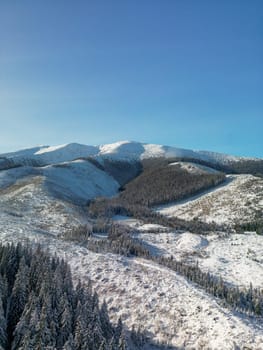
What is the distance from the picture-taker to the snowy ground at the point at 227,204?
198ft

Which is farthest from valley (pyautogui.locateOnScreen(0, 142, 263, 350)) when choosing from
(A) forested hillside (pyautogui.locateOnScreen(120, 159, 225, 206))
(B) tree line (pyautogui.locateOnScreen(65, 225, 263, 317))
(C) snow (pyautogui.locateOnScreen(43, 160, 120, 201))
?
(C) snow (pyautogui.locateOnScreen(43, 160, 120, 201))

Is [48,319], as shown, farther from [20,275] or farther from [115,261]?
[115,261]

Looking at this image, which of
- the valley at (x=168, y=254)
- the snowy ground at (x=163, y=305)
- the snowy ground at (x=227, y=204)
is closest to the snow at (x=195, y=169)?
the valley at (x=168, y=254)

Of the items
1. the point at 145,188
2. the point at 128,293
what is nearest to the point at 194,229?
the point at 128,293

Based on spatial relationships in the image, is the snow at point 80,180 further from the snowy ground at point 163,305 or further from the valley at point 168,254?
the snowy ground at point 163,305

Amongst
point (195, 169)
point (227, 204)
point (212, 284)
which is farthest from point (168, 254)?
point (195, 169)

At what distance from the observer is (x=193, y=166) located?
121m

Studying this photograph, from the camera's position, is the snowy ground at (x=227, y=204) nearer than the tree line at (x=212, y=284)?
No

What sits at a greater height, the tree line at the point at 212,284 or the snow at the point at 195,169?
the snow at the point at 195,169

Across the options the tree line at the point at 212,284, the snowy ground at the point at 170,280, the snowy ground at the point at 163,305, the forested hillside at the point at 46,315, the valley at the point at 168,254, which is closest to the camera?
the forested hillside at the point at 46,315

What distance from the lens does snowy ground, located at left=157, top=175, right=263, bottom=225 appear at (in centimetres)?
6050

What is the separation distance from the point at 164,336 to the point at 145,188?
87.9m

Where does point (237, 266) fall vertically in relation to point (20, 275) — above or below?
below

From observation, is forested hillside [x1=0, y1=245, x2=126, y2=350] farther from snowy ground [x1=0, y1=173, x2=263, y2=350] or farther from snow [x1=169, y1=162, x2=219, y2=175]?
snow [x1=169, y1=162, x2=219, y2=175]
